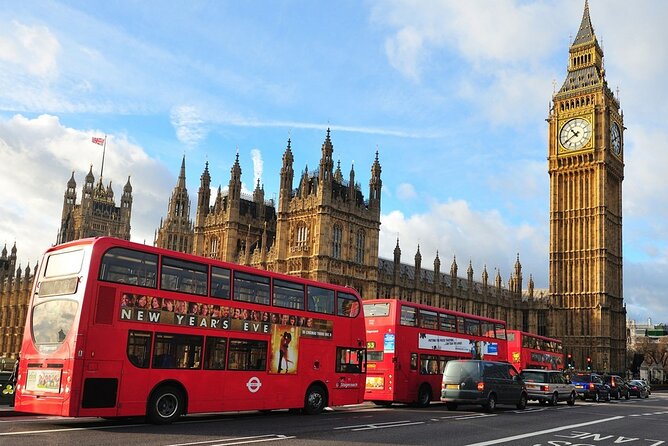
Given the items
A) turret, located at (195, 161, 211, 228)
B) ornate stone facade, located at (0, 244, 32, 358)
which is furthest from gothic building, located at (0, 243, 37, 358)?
turret, located at (195, 161, 211, 228)

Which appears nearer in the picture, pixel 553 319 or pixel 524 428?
pixel 524 428

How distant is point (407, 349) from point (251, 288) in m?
9.75

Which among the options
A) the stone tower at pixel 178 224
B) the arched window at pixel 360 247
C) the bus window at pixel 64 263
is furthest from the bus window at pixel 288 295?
the stone tower at pixel 178 224

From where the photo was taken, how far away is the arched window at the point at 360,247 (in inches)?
2377

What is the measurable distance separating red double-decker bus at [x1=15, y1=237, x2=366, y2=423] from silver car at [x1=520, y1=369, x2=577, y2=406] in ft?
46.8

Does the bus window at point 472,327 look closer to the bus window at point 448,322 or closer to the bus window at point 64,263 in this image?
the bus window at point 448,322

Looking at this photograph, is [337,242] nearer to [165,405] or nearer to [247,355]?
[247,355]

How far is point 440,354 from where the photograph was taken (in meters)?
28.9

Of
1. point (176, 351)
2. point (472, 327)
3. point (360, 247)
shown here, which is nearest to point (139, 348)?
point (176, 351)

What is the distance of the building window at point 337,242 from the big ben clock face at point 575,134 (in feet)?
159

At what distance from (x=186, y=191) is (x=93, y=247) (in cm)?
11754

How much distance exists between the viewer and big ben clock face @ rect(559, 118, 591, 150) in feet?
302

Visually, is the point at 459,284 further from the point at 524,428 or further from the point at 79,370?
the point at 79,370

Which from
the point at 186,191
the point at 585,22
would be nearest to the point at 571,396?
the point at 585,22
